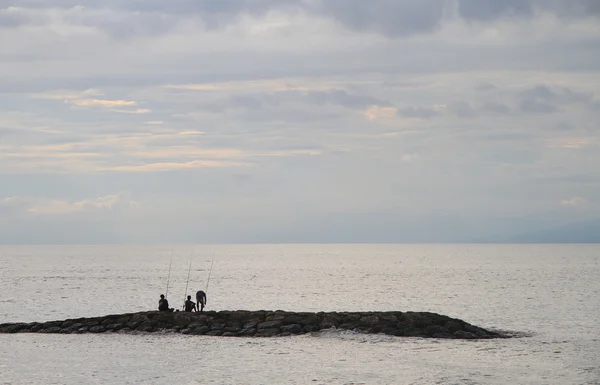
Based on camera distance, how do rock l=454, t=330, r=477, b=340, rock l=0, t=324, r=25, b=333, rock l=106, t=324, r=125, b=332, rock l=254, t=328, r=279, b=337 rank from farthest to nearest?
rock l=0, t=324, r=25, b=333
rock l=106, t=324, r=125, b=332
rock l=254, t=328, r=279, b=337
rock l=454, t=330, r=477, b=340

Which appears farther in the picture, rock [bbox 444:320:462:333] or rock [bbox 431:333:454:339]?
rock [bbox 444:320:462:333]

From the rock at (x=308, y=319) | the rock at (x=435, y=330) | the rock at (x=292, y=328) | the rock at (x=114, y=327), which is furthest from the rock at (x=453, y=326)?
the rock at (x=114, y=327)

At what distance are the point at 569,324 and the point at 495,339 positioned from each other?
10.4 metres

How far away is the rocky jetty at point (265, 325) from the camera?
3531 centimetres

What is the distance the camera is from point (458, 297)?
65438mm

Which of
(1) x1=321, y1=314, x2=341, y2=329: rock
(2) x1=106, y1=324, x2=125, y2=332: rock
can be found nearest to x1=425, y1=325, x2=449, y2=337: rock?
(1) x1=321, y1=314, x2=341, y2=329: rock

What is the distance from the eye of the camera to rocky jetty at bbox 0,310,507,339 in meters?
35.3

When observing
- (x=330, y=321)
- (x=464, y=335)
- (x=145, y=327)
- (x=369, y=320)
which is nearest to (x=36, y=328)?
(x=145, y=327)

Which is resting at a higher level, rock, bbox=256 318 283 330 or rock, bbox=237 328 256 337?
rock, bbox=256 318 283 330

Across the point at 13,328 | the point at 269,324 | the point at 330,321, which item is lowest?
the point at 13,328

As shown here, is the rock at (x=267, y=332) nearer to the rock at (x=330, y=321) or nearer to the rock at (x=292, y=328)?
the rock at (x=292, y=328)

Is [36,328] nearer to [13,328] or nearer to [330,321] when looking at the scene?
[13,328]

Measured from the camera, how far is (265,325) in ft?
118

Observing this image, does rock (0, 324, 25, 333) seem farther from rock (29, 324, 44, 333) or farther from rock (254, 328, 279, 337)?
rock (254, 328, 279, 337)
